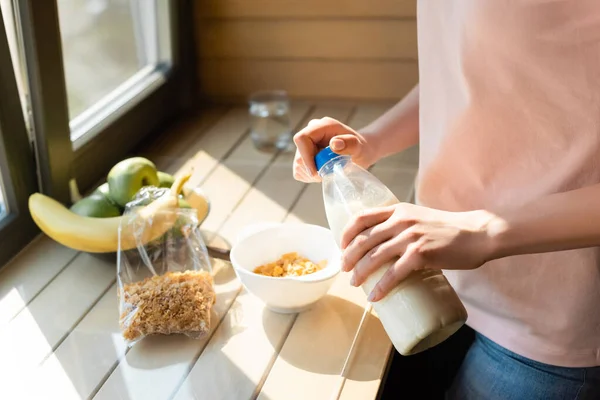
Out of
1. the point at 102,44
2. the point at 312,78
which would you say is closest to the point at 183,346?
the point at 102,44

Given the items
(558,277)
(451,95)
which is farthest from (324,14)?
(558,277)

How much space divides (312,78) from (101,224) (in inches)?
30.8

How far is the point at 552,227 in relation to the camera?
76 cm

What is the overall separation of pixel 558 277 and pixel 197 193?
0.57 meters

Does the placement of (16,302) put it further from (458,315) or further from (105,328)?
(458,315)

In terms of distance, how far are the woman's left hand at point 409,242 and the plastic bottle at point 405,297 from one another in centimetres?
3

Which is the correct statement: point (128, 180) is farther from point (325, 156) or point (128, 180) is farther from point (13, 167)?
point (325, 156)

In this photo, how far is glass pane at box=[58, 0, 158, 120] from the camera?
1352 mm

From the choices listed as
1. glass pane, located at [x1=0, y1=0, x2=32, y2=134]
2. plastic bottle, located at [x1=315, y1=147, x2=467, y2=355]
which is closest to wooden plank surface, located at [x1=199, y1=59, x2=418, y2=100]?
glass pane, located at [x1=0, y1=0, x2=32, y2=134]

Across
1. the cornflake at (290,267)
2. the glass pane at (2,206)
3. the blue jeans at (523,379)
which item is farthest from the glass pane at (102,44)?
the blue jeans at (523,379)

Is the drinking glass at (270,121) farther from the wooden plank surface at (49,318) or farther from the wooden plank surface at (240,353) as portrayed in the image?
the wooden plank surface at (49,318)

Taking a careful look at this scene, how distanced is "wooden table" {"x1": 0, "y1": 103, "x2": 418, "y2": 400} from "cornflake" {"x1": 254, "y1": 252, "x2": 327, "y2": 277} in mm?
51

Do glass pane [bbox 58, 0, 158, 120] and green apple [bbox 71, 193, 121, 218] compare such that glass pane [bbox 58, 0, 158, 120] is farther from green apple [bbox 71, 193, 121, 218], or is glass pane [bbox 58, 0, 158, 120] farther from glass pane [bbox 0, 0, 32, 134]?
green apple [bbox 71, 193, 121, 218]

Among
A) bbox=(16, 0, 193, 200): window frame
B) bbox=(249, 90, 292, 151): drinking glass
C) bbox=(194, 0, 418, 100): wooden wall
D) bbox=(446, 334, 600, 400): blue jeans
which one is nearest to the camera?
bbox=(446, 334, 600, 400): blue jeans
